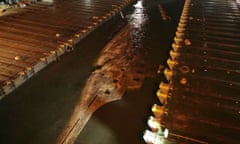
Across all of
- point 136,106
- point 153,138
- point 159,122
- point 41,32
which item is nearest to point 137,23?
point 41,32

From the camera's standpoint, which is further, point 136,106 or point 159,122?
point 136,106

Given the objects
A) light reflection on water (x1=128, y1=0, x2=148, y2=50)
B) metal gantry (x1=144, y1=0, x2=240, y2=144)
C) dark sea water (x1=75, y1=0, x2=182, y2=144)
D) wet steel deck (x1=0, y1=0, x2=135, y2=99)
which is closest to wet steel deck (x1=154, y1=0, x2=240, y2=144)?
metal gantry (x1=144, y1=0, x2=240, y2=144)

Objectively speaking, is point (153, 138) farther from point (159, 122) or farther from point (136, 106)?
point (136, 106)

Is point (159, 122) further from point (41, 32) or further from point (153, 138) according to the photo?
point (41, 32)

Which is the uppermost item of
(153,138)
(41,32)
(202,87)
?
(41,32)

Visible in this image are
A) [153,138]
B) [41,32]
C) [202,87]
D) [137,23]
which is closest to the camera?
[153,138]

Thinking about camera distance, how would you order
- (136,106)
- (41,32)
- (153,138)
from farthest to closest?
(41,32) → (136,106) → (153,138)

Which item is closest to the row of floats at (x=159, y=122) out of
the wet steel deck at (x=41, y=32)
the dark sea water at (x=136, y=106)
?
the dark sea water at (x=136, y=106)

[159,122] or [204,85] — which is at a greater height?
[204,85]
